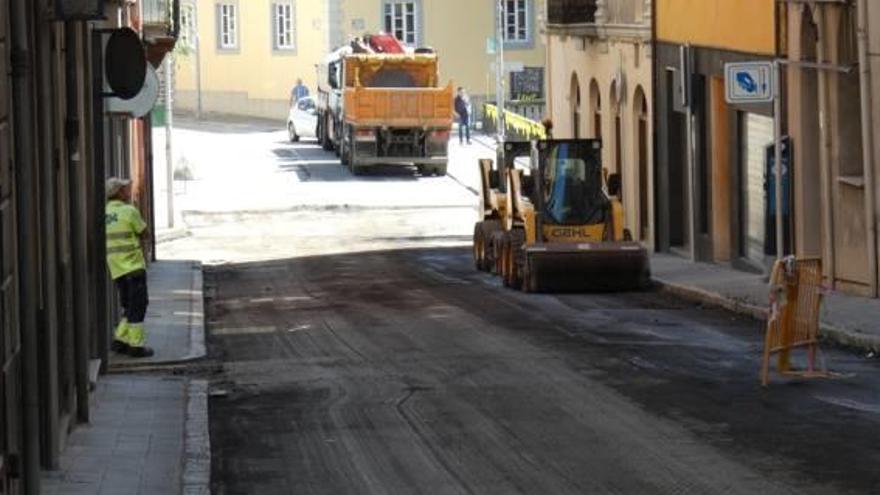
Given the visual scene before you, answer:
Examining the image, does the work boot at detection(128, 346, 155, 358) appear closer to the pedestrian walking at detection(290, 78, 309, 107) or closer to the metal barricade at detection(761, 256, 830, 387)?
the metal barricade at detection(761, 256, 830, 387)

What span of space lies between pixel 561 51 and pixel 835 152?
20.1 metres

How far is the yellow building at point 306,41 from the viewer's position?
80.0 meters

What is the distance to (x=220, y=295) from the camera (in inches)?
1231

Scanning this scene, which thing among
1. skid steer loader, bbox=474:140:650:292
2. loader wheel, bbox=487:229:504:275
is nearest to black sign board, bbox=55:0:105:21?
skid steer loader, bbox=474:140:650:292

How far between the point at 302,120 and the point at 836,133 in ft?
152

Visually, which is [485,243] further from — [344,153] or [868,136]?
[344,153]

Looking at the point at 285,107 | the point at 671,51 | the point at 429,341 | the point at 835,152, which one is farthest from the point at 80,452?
the point at 285,107

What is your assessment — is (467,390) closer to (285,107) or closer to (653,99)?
(653,99)

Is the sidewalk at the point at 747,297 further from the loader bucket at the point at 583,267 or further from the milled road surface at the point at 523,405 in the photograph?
the loader bucket at the point at 583,267

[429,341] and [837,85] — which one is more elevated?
[837,85]

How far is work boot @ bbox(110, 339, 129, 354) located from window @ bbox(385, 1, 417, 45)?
57.8 meters

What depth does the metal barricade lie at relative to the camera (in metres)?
19.4

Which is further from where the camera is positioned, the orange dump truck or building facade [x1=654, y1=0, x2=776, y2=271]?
the orange dump truck

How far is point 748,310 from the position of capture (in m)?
26.1
